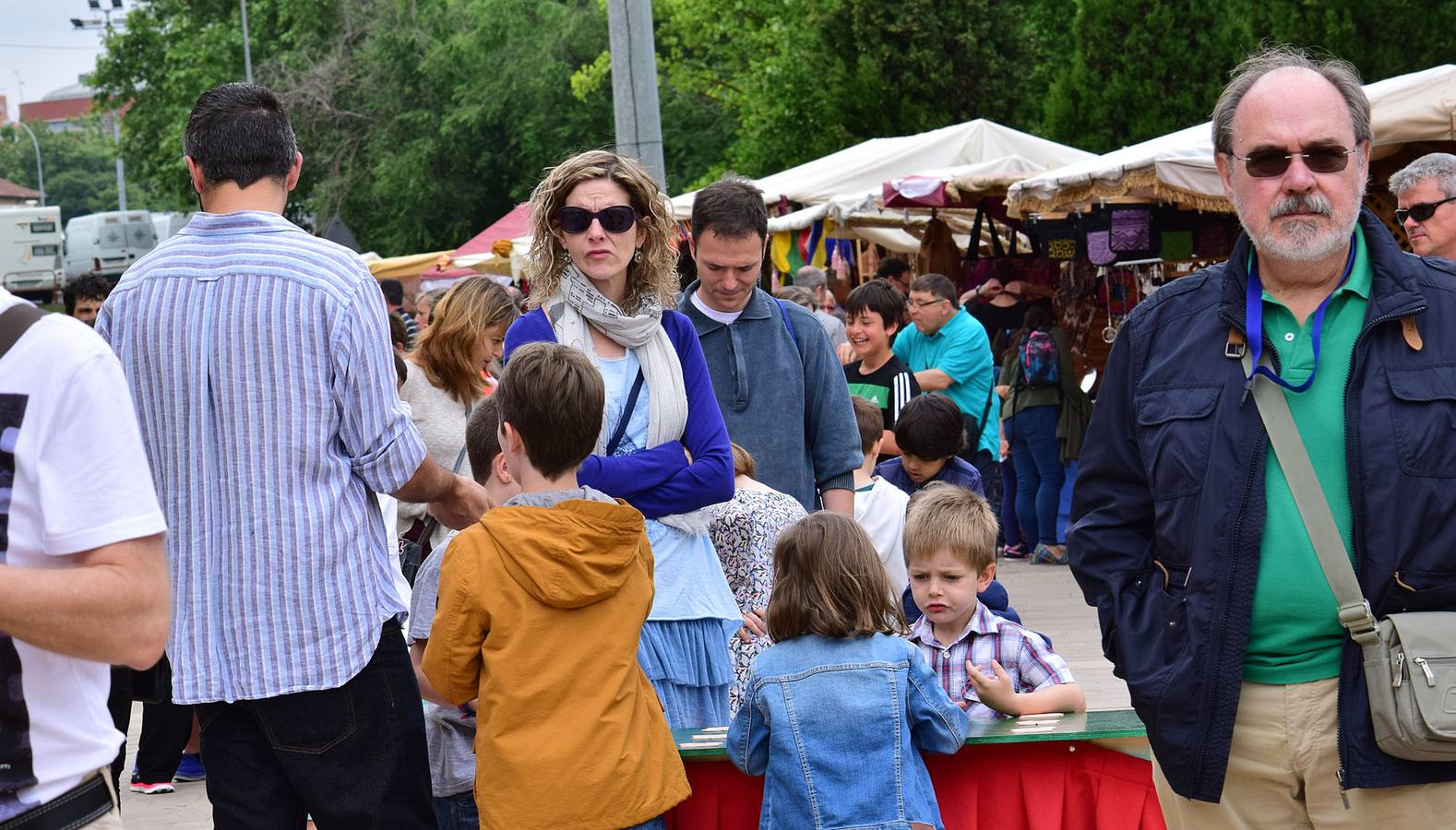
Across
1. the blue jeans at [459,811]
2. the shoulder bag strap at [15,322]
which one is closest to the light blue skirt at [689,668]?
the blue jeans at [459,811]

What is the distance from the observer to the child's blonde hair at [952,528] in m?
4.35

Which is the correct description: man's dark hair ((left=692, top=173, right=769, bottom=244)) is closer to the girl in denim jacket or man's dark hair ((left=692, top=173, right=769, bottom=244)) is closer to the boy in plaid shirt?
the boy in plaid shirt

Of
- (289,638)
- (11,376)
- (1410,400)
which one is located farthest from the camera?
(289,638)

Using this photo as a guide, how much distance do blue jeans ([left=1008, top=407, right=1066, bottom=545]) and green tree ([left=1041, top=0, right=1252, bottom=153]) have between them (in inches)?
445

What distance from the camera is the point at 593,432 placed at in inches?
140

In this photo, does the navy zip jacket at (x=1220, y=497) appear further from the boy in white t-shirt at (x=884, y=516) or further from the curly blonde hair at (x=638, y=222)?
the boy in white t-shirt at (x=884, y=516)

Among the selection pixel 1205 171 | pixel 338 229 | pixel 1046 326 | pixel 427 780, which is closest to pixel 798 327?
pixel 427 780

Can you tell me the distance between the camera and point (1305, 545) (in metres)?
2.63

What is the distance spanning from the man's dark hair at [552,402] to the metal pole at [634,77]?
228 inches

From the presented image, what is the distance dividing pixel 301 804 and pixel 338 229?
18.0 m

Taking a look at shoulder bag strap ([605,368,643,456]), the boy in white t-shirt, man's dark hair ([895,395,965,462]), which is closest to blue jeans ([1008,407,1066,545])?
man's dark hair ([895,395,965,462])

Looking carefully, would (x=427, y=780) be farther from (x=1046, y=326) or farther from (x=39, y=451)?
(x=1046, y=326)

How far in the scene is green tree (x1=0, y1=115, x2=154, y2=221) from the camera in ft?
415

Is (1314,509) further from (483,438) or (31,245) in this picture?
(31,245)
